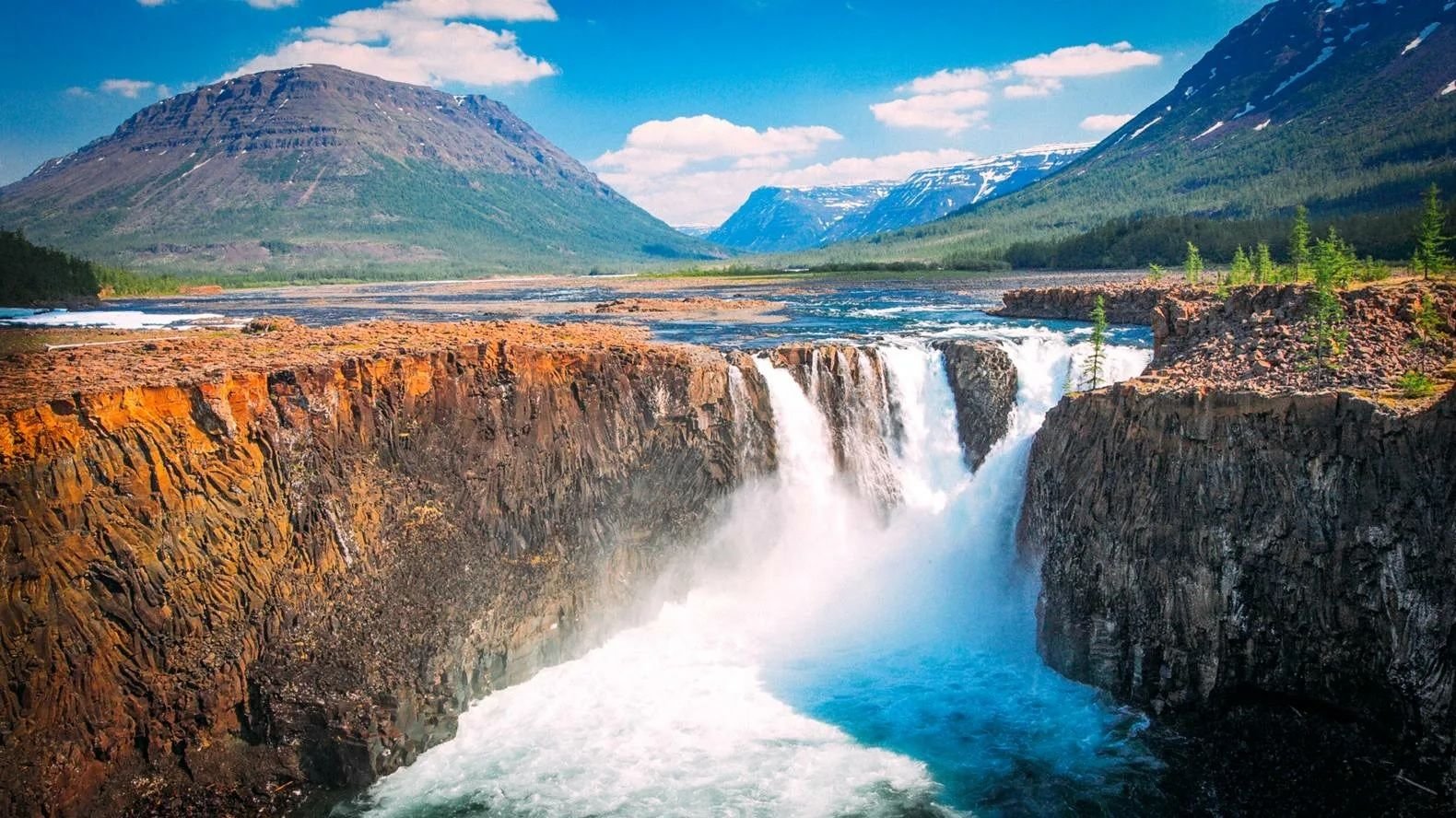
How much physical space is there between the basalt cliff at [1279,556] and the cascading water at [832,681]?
6.75 ft

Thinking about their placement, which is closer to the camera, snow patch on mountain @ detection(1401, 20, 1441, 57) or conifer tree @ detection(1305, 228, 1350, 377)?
conifer tree @ detection(1305, 228, 1350, 377)

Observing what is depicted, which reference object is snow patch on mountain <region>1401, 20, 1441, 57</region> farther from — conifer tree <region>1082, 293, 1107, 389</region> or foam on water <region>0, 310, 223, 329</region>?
foam on water <region>0, 310, 223, 329</region>

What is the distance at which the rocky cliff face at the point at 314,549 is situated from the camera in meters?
16.5

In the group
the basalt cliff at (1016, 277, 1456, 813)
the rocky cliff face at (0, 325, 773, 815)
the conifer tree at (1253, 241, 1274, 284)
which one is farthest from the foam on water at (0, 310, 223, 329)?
the conifer tree at (1253, 241, 1274, 284)

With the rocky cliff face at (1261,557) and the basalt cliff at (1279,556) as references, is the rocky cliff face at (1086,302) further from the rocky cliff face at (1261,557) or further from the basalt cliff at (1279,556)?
the rocky cliff face at (1261,557)

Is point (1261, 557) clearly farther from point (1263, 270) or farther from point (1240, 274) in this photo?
point (1240, 274)

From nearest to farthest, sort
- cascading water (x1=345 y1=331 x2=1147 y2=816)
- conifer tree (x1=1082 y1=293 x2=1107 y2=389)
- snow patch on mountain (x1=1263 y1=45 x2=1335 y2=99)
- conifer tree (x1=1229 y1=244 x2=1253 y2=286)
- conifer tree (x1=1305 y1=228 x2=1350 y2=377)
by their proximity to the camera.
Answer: cascading water (x1=345 y1=331 x2=1147 y2=816)
conifer tree (x1=1305 y1=228 x2=1350 y2=377)
conifer tree (x1=1082 y1=293 x2=1107 y2=389)
conifer tree (x1=1229 y1=244 x2=1253 y2=286)
snow patch on mountain (x1=1263 y1=45 x2=1335 y2=99)

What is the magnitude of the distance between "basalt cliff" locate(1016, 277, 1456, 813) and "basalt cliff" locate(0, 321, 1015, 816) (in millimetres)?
11113

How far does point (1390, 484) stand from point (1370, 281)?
495 inches

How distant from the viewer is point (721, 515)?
27734 millimetres

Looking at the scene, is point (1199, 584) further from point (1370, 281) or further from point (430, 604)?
point (430, 604)

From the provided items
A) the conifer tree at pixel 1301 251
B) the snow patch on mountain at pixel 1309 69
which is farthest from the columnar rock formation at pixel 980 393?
the snow patch on mountain at pixel 1309 69

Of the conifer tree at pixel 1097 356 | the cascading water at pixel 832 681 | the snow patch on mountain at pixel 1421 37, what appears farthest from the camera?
the snow patch on mountain at pixel 1421 37

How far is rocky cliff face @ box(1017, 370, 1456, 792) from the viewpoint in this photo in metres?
15.8
